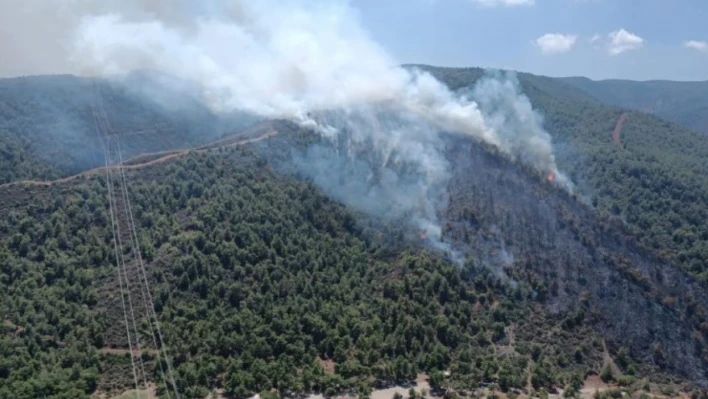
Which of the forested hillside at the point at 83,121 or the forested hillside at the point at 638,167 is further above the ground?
the forested hillside at the point at 83,121

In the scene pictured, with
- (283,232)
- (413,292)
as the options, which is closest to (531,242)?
(413,292)

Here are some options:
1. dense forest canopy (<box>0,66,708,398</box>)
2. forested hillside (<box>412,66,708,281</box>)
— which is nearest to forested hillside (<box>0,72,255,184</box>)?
dense forest canopy (<box>0,66,708,398</box>)

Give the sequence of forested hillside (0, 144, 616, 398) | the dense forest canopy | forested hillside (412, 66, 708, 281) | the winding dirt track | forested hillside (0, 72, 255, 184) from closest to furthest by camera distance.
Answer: forested hillside (0, 144, 616, 398)
the dense forest canopy
the winding dirt track
forested hillside (412, 66, 708, 281)
forested hillside (0, 72, 255, 184)

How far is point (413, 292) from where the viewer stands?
6531cm

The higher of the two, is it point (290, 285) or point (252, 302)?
point (290, 285)

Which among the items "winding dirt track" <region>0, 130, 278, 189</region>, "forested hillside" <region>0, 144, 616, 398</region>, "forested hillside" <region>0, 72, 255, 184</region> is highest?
"forested hillside" <region>0, 72, 255, 184</region>

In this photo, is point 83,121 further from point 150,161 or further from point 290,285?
point 290,285

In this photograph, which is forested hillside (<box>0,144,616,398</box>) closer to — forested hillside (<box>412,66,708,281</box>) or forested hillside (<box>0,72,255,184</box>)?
forested hillside (<box>0,72,255,184</box>)

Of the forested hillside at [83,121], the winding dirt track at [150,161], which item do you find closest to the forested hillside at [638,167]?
the winding dirt track at [150,161]

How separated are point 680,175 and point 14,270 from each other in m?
83.7

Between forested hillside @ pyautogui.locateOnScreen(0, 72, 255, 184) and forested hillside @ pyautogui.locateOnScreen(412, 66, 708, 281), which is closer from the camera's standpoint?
forested hillside @ pyautogui.locateOnScreen(412, 66, 708, 281)

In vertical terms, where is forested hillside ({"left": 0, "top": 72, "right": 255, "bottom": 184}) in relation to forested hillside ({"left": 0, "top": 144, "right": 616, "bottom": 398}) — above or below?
above

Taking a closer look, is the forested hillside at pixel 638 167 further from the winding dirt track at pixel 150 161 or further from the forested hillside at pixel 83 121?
the forested hillside at pixel 83 121

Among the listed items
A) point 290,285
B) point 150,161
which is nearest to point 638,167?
point 290,285
